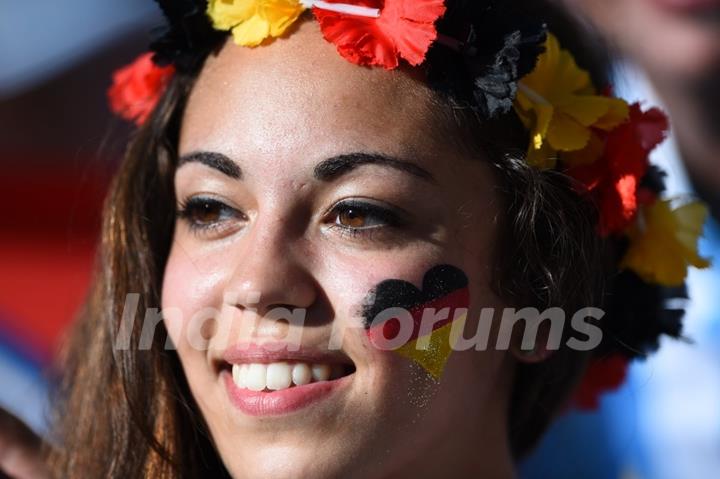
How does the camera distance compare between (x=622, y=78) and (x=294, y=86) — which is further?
(x=622, y=78)

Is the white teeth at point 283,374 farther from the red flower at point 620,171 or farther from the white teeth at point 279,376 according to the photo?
the red flower at point 620,171

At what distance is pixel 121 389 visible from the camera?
2188mm

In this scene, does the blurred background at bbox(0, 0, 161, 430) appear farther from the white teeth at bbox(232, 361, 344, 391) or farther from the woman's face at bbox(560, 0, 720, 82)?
the white teeth at bbox(232, 361, 344, 391)

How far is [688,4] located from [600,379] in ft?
5.00

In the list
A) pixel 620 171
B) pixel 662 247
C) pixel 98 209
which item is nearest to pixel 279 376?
pixel 620 171

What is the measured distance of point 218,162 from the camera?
6.12ft

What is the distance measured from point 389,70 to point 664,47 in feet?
6.31

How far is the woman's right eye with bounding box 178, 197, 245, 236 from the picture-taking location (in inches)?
74.8

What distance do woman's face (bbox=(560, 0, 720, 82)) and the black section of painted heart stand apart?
5.90ft

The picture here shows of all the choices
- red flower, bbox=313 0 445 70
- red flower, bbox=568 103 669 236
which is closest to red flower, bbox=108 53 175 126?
red flower, bbox=313 0 445 70

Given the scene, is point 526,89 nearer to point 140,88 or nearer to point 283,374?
point 283,374

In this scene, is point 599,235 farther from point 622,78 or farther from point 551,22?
point 622,78

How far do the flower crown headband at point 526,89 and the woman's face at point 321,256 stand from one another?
6 centimetres

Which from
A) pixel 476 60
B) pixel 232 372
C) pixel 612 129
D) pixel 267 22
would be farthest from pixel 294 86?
pixel 612 129
